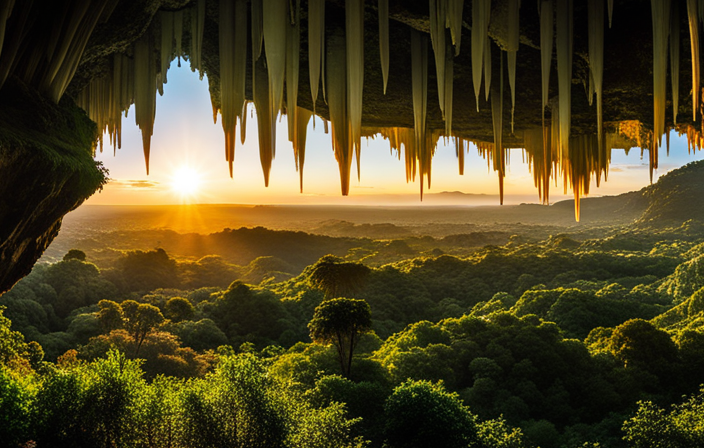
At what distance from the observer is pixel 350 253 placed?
9312cm

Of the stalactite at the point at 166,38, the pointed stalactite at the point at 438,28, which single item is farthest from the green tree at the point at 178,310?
the pointed stalactite at the point at 438,28

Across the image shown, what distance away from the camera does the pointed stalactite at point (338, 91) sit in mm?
5430

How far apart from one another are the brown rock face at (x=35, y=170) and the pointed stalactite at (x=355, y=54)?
3041 millimetres

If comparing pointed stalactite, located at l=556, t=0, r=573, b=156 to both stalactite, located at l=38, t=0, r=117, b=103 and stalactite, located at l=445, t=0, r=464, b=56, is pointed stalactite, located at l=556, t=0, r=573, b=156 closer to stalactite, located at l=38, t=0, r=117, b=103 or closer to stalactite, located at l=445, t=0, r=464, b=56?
stalactite, located at l=445, t=0, r=464, b=56

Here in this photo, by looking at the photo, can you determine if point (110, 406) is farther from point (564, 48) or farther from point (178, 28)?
point (564, 48)

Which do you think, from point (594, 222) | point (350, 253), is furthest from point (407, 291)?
point (594, 222)

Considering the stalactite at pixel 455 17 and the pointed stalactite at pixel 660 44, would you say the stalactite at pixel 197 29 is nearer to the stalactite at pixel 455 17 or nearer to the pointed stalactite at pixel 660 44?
the stalactite at pixel 455 17

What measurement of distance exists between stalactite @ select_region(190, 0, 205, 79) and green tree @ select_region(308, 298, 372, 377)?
2617cm

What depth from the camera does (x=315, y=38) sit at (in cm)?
466

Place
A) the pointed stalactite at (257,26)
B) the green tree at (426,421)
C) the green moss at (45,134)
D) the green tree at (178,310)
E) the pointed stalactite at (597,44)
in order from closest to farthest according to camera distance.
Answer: the green moss at (45,134) → the pointed stalactite at (597,44) → the pointed stalactite at (257,26) → the green tree at (426,421) → the green tree at (178,310)

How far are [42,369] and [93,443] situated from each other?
776 cm

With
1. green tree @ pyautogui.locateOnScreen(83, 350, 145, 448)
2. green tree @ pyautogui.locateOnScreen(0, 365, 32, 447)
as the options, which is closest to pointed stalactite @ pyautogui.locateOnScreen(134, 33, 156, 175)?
green tree @ pyautogui.locateOnScreen(0, 365, 32, 447)

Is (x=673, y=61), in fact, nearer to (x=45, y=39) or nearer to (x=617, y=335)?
(x=45, y=39)

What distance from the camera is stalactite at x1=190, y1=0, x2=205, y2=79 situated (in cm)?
544
